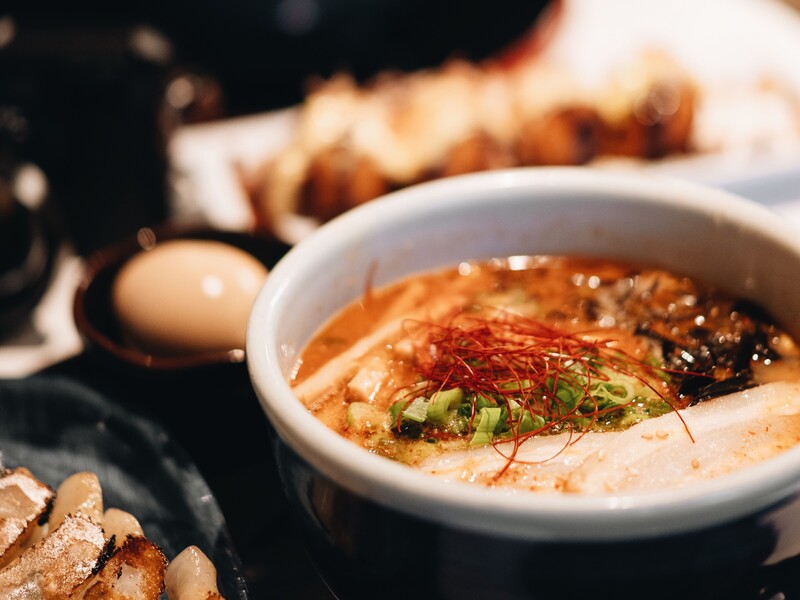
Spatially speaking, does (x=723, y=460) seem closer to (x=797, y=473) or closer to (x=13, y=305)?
(x=797, y=473)

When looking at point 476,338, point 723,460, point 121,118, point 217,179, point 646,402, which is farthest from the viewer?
point 217,179

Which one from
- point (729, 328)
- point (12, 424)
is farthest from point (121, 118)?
point (729, 328)

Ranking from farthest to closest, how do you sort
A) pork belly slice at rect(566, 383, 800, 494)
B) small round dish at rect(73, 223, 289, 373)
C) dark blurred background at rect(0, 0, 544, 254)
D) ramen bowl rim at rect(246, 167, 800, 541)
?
dark blurred background at rect(0, 0, 544, 254)
small round dish at rect(73, 223, 289, 373)
pork belly slice at rect(566, 383, 800, 494)
ramen bowl rim at rect(246, 167, 800, 541)

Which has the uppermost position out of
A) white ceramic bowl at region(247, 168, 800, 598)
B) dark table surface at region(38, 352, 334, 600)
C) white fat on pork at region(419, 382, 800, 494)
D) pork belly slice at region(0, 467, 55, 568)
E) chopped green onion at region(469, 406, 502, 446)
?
white ceramic bowl at region(247, 168, 800, 598)

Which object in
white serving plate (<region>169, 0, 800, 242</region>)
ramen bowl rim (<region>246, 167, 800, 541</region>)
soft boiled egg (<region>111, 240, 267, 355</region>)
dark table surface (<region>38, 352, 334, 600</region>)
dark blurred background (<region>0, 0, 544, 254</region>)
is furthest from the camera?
white serving plate (<region>169, 0, 800, 242</region>)

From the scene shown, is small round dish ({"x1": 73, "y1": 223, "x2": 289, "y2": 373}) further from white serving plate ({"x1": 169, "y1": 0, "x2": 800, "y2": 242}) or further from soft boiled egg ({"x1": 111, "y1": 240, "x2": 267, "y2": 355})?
white serving plate ({"x1": 169, "y1": 0, "x2": 800, "y2": 242})

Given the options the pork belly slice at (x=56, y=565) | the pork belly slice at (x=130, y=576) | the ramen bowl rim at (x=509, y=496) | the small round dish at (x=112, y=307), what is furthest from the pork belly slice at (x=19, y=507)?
the ramen bowl rim at (x=509, y=496)

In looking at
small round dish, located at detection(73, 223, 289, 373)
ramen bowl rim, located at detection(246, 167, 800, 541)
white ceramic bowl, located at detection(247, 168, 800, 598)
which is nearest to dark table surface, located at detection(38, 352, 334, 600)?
small round dish, located at detection(73, 223, 289, 373)

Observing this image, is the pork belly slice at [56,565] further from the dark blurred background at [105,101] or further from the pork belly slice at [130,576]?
the dark blurred background at [105,101]

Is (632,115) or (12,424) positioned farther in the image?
(632,115)
